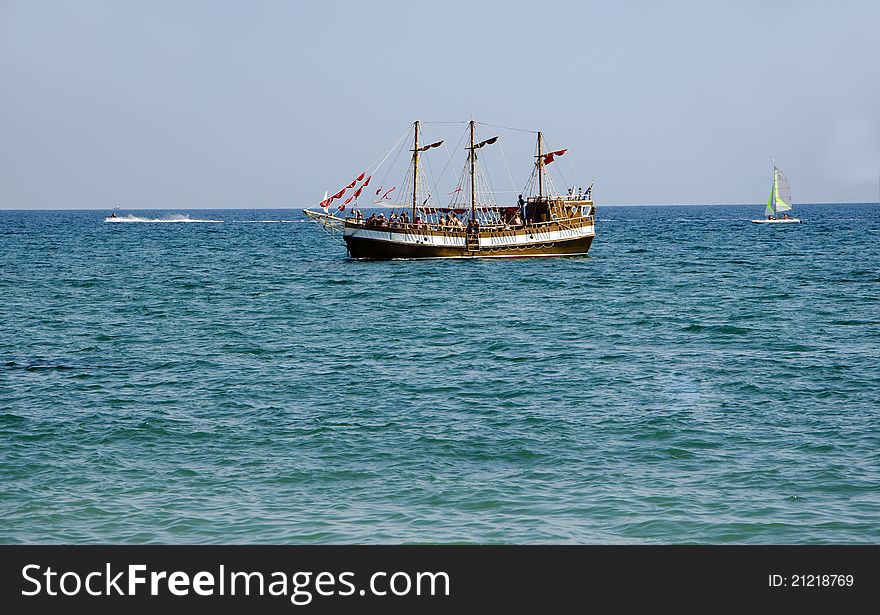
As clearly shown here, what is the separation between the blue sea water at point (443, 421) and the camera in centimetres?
1714

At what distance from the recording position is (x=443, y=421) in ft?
80.4

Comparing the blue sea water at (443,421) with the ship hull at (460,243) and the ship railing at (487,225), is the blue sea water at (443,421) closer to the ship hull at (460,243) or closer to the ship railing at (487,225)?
the ship hull at (460,243)

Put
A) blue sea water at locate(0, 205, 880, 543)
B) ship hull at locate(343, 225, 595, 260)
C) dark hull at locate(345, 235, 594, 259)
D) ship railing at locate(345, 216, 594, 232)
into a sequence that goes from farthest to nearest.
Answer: dark hull at locate(345, 235, 594, 259) < ship hull at locate(343, 225, 595, 260) < ship railing at locate(345, 216, 594, 232) < blue sea water at locate(0, 205, 880, 543)

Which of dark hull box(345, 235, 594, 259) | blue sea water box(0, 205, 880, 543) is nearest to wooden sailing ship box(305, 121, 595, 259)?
dark hull box(345, 235, 594, 259)

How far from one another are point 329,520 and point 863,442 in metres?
12.4

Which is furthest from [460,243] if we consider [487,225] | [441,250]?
[487,225]

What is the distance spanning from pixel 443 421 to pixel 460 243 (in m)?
69.9

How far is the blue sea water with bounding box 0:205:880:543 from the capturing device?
17141 mm

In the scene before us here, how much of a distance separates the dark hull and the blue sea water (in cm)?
3716

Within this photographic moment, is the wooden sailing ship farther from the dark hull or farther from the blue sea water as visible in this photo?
the blue sea water

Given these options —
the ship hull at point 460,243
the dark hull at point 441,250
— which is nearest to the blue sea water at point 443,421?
the ship hull at point 460,243

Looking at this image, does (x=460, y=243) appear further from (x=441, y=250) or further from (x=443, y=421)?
(x=443, y=421)

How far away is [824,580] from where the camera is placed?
11367mm

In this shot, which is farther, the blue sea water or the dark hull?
the dark hull
